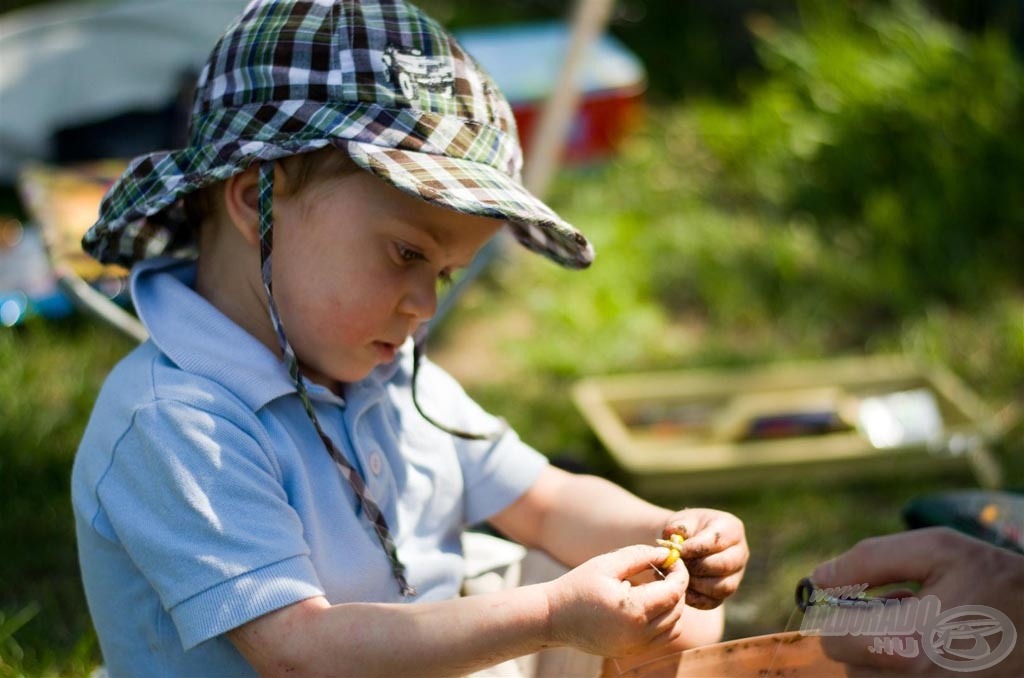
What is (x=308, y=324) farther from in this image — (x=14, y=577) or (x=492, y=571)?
(x=14, y=577)

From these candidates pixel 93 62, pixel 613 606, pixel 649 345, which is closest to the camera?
pixel 613 606

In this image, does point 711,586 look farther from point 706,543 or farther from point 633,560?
point 633,560

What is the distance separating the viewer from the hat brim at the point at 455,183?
1.38 metres

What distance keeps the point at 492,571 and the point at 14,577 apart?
1083mm

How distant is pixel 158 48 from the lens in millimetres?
4336

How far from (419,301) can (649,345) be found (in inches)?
77.2

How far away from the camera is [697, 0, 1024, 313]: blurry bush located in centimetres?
371

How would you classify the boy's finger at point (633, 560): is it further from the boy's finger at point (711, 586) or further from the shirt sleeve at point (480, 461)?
the shirt sleeve at point (480, 461)

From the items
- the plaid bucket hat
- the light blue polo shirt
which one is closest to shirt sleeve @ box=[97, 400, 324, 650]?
the light blue polo shirt

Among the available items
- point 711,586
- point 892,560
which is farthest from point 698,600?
point 892,560

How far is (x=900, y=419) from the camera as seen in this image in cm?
295

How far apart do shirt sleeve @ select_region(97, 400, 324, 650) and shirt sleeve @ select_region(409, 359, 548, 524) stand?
0.40 metres

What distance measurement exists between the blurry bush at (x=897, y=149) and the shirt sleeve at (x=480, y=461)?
207 centimetres

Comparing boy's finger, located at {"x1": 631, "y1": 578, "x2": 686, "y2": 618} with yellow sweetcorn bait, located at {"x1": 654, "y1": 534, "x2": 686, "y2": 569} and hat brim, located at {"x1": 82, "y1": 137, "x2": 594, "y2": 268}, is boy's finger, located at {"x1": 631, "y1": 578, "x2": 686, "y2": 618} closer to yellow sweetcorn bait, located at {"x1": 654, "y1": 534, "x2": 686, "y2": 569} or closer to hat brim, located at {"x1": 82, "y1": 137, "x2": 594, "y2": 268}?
yellow sweetcorn bait, located at {"x1": 654, "y1": 534, "x2": 686, "y2": 569}
